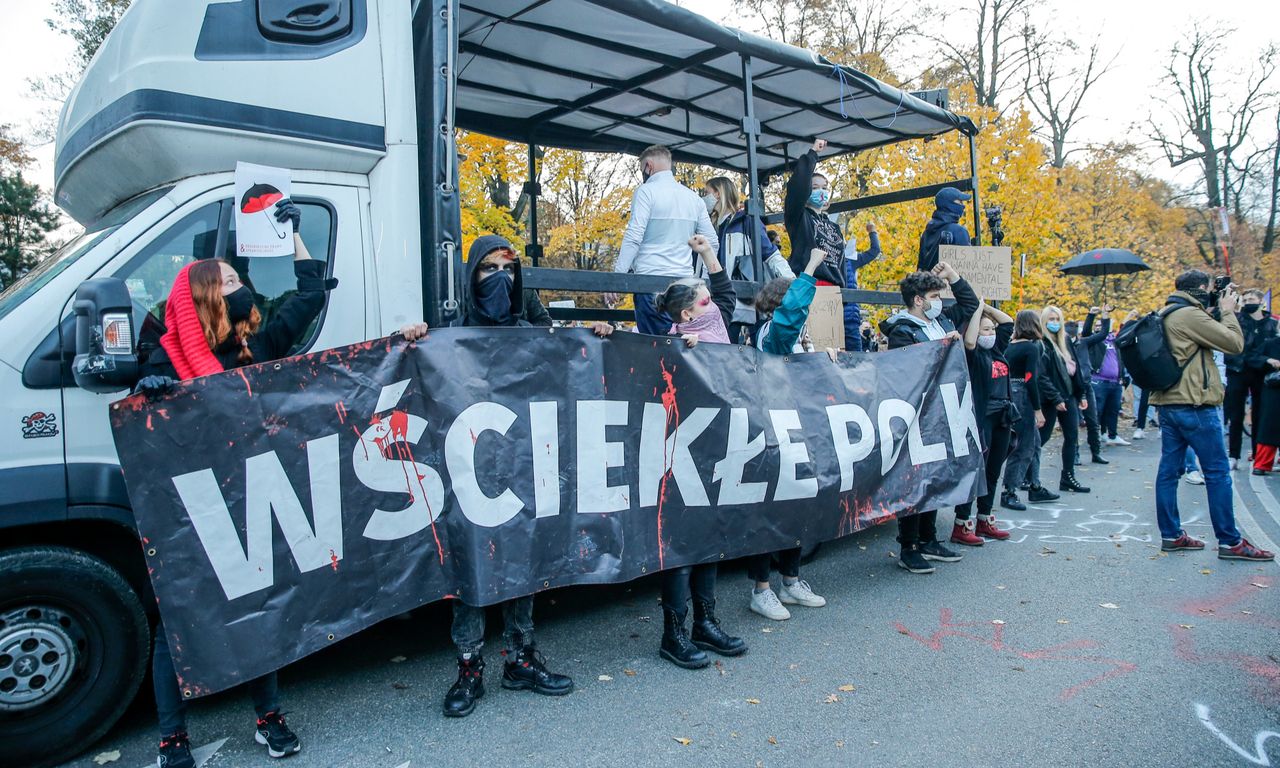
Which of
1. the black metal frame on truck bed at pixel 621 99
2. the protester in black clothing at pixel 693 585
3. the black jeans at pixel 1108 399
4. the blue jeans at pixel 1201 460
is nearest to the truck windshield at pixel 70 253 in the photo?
the black metal frame on truck bed at pixel 621 99

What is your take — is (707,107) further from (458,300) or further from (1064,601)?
(1064,601)

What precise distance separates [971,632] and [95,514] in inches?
171

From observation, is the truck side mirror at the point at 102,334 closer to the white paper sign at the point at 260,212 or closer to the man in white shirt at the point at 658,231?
the white paper sign at the point at 260,212

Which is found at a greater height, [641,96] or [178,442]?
[641,96]

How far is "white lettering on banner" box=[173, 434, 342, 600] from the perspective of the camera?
125 inches

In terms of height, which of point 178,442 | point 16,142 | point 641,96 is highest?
point 16,142

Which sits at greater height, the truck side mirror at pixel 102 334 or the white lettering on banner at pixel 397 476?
the truck side mirror at pixel 102 334

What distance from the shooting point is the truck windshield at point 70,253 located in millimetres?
3311

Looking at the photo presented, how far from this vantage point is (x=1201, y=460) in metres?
6.05

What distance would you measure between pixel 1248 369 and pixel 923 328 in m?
6.93

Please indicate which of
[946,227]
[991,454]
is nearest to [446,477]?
[991,454]

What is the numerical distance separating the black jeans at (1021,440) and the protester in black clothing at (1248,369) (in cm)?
414

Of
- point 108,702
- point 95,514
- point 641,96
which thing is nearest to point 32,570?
point 95,514

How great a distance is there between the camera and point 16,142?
23.7 meters
